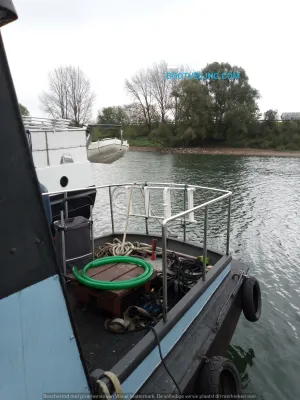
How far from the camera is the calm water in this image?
15.1 ft

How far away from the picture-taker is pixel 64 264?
12.0 ft

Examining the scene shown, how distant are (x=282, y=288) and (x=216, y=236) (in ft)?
11.7

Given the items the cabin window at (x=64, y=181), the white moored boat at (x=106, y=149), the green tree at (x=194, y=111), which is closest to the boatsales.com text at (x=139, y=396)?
the cabin window at (x=64, y=181)

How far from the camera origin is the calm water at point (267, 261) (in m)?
4.60

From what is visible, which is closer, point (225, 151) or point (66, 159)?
point (66, 159)

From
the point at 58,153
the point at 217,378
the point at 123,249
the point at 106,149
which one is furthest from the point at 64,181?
the point at 217,378

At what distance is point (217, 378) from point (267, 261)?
19.0ft

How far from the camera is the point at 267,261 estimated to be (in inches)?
324

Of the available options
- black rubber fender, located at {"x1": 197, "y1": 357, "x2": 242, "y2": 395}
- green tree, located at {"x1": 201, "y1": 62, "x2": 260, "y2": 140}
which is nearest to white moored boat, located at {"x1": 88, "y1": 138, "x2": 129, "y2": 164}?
black rubber fender, located at {"x1": 197, "y1": 357, "x2": 242, "y2": 395}

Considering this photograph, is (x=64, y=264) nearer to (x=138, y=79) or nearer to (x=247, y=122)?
(x=247, y=122)

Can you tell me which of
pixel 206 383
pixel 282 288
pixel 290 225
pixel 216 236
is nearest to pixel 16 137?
pixel 206 383

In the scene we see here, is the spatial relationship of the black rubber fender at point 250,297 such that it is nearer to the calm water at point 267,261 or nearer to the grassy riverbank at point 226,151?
the calm water at point 267,261

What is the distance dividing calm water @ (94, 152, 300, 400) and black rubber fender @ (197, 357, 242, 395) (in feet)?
4.16

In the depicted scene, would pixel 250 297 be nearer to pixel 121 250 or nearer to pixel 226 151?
pixel 121 250
